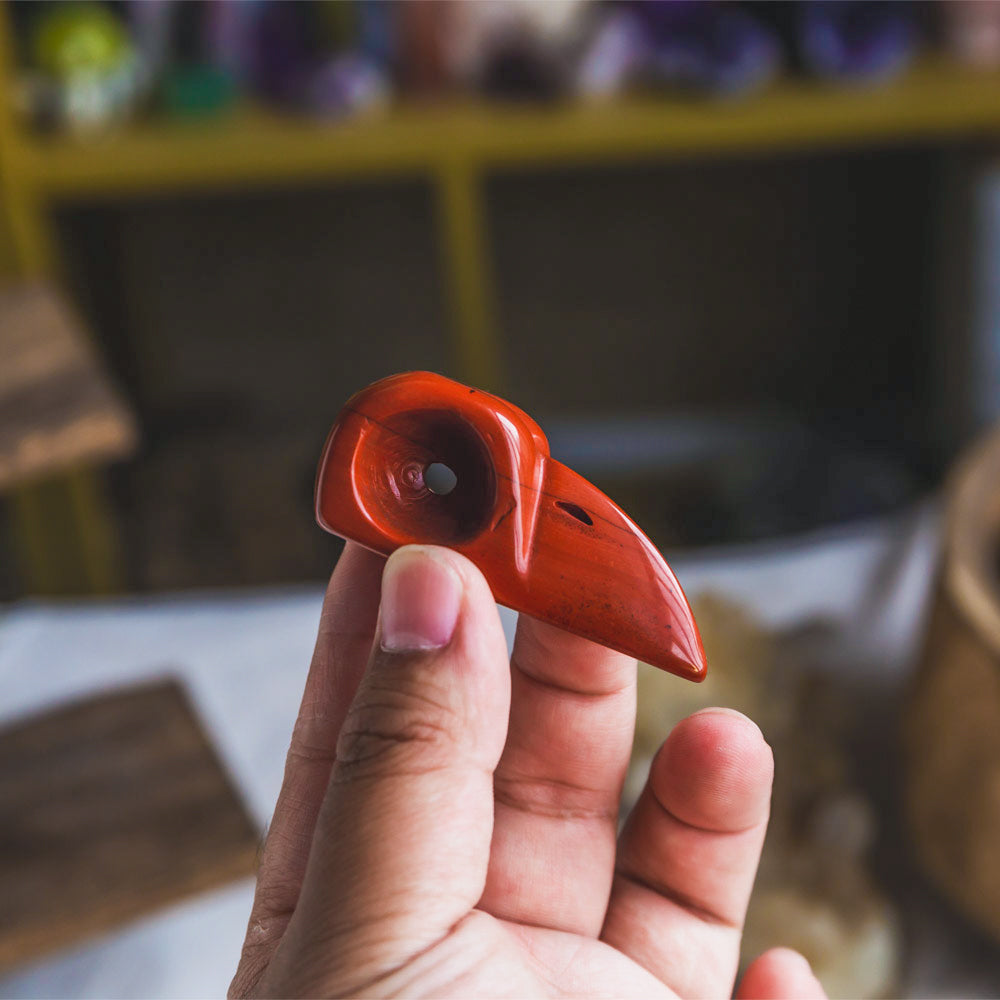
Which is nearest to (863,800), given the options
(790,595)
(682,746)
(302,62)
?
(790,595)

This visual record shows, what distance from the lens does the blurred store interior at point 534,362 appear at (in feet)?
1.69

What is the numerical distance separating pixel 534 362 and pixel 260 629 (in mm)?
644

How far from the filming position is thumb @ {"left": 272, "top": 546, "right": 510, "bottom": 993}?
0.24 m

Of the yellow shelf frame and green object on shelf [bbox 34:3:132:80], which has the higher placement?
green object on shelf [bbox 34:3:132:80]

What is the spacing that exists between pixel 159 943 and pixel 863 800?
0.35m

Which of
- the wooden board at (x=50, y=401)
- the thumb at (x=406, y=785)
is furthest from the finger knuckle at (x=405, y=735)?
the wooden board at (x=50, y=401)

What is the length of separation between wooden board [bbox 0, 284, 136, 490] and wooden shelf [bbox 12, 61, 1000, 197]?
1.40ft


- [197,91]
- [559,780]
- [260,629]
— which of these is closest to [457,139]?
[197,91]

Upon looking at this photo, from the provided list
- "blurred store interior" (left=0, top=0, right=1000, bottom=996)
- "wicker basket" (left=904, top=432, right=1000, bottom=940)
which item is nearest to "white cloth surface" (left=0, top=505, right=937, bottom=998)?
"blurred store interior" (left=0, top=0, right=1000, bottom=996)

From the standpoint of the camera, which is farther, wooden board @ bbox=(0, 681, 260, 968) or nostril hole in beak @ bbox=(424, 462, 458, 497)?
wooden board @ bbox=(0, 681, 260, 968)

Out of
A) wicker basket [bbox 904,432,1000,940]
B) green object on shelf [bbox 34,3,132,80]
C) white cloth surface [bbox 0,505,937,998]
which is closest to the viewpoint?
wicker basket [bbox 904,432,1000,940]

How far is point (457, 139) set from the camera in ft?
3.11

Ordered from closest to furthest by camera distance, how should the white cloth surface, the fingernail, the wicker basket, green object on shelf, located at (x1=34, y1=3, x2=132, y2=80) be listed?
the fingernail → the wicker basket → the white cloth surface → green object on shelf, located at (x1=34, y1=3, x2=132, y2=80)

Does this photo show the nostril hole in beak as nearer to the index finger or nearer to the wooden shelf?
the index finger
